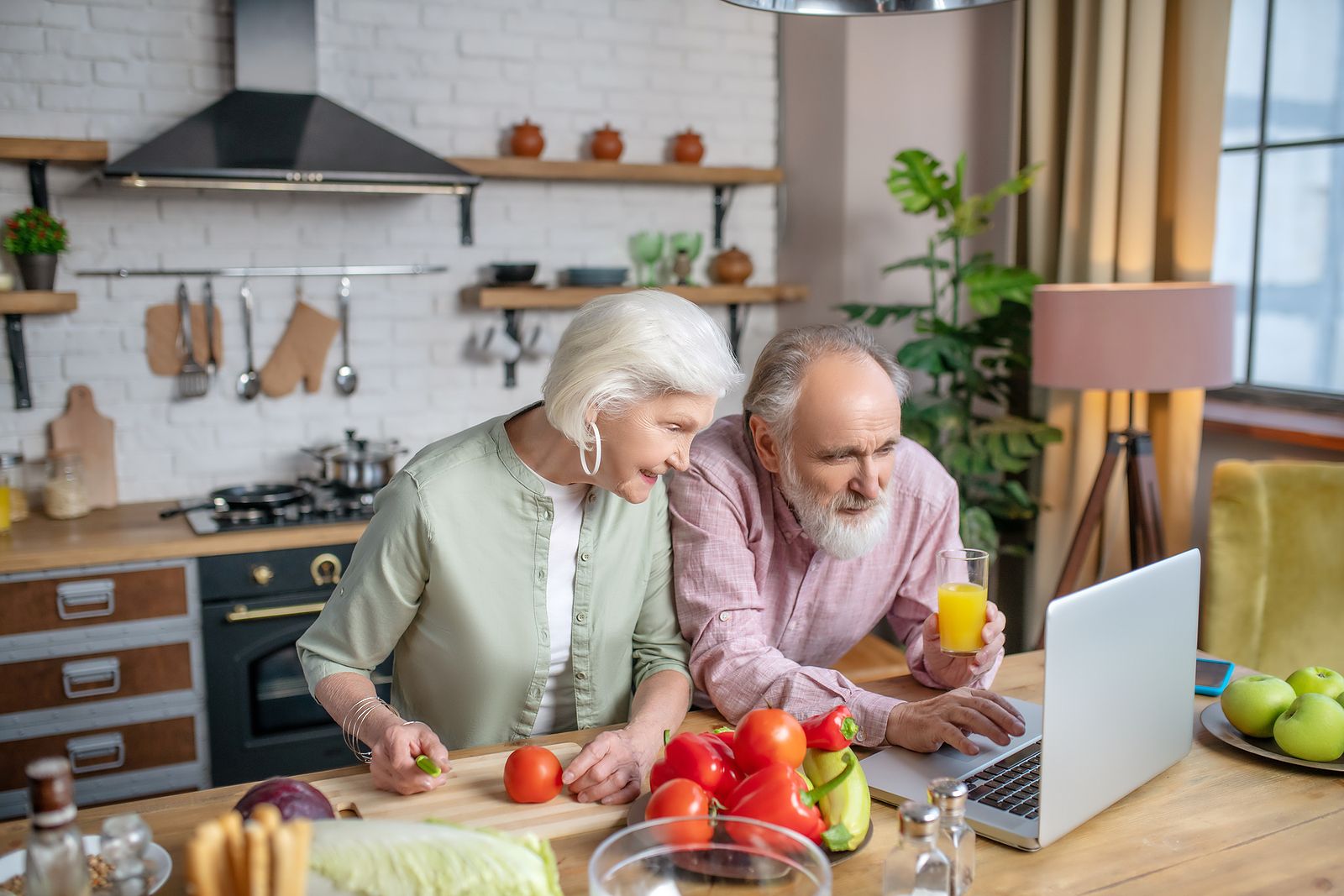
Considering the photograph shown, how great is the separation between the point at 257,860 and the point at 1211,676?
1.48 m

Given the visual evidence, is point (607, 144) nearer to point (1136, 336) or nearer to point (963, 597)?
point (1136, 336)

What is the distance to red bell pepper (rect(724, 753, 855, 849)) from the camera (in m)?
1.12

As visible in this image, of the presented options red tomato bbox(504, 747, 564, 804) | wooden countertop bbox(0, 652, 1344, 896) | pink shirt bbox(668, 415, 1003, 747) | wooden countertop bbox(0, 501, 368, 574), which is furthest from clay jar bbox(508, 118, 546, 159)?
red tomato bbox(504, 747, 564, 804)

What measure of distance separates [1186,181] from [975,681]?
191 cm

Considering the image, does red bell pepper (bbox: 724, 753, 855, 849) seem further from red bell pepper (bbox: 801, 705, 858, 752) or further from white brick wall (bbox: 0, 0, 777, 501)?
white brick wall (bbox: 0, 0, 777, 501)

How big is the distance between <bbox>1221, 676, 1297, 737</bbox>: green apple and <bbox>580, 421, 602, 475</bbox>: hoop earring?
943 millimetres

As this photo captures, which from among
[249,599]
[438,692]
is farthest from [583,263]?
[438,692]

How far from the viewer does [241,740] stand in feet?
10.1

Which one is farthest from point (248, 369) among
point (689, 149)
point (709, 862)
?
point (709, 862)

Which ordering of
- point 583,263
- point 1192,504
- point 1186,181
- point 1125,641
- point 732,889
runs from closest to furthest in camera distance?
point 732,889, point 1125,641, point 1186,181, point 1192,504, point 583,263

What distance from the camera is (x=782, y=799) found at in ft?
3.67

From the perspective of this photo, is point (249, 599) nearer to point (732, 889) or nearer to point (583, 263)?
point (583, 263)

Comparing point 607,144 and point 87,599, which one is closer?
point 87,599

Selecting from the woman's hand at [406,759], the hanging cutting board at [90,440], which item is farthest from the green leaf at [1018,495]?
the hanging cutting board at [90,440]
